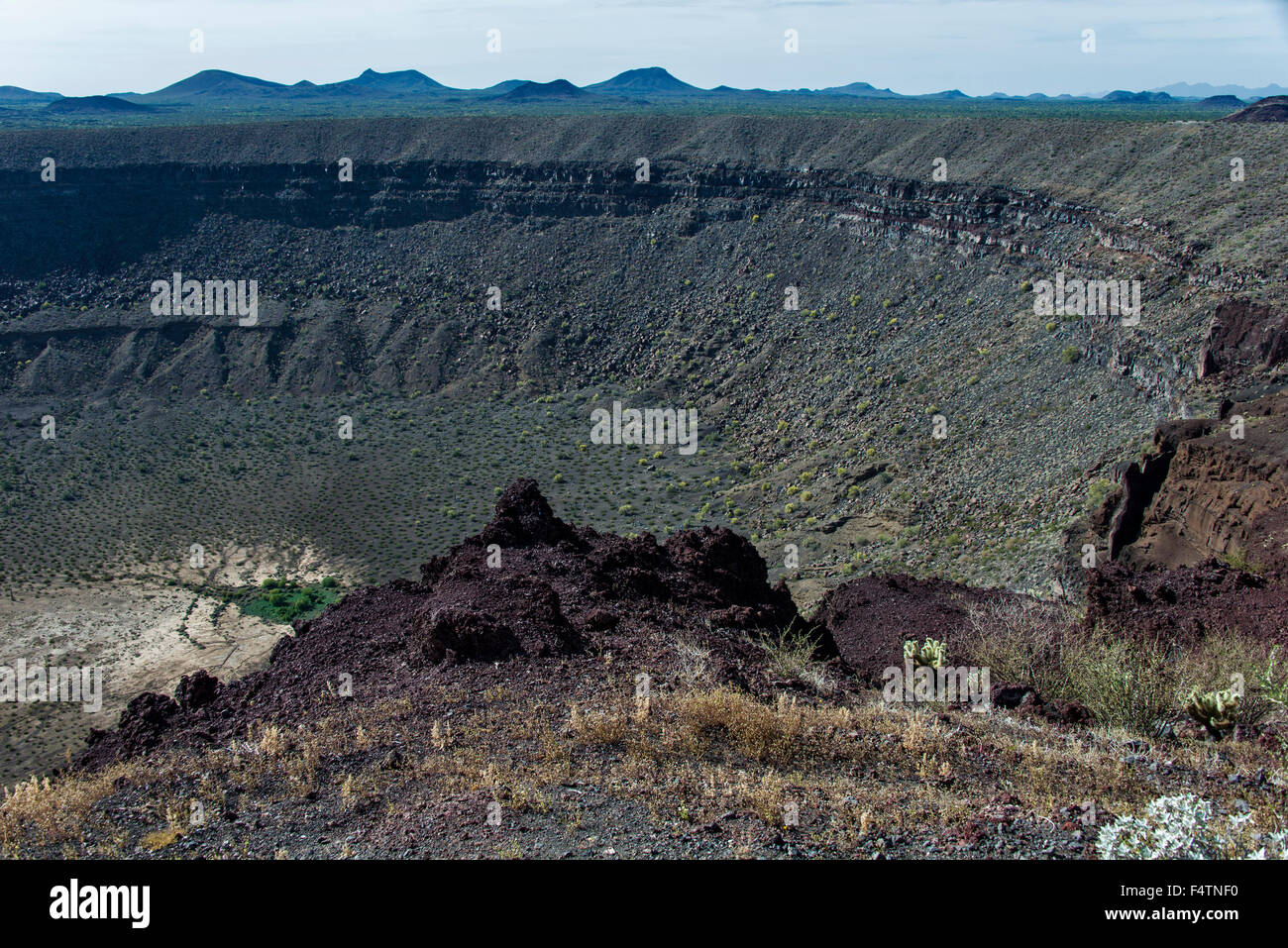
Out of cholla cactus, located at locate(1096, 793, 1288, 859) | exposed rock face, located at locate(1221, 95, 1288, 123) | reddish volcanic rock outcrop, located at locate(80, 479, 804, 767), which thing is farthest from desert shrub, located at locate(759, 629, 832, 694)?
exposed rock face, located at locate(1221, 95, 1288, 123)

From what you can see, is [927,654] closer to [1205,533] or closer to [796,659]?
[796,659]

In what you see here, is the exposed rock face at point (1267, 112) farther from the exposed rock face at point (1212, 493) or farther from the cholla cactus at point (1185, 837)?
the cholla cactus at point (1185, 837)

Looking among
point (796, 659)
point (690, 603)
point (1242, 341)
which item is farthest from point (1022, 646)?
point (1242, 341)

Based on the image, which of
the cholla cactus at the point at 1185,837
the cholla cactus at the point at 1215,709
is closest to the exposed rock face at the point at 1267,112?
the cholla cactus at the point at 1215,709

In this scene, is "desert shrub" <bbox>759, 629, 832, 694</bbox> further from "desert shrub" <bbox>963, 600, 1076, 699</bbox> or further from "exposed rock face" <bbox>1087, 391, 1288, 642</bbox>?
"exposed rock face" <bbox>1087, 391, 1288, 642</bbox>

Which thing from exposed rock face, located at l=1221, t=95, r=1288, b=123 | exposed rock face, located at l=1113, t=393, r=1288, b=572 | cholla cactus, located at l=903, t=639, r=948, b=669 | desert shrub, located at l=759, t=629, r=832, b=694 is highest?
exposed rock face, located at l=1221, t=95, r=1288, b=123
